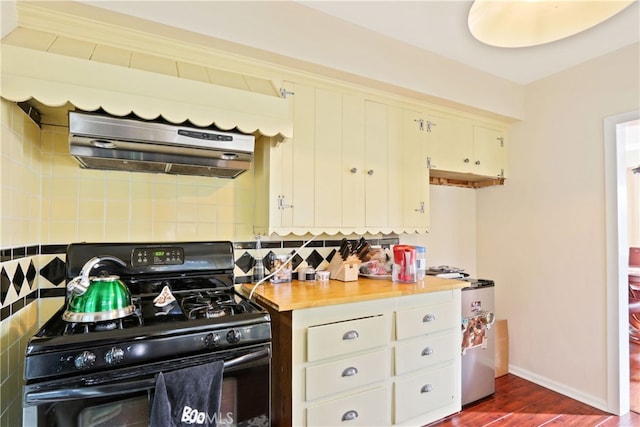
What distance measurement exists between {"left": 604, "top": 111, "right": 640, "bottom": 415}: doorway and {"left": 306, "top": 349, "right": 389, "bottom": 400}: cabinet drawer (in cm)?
169

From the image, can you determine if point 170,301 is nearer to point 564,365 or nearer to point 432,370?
Answer: point 432,370

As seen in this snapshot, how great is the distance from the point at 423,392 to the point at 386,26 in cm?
221

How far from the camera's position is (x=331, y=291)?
1832 millimetres

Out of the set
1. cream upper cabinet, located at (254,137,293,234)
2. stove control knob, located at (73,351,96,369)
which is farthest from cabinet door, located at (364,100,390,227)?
stove control knob, located at (73,351,96,369)

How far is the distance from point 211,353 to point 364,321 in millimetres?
800

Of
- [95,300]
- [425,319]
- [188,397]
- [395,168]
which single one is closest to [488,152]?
[395,168]

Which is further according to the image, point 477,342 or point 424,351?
point 477,342

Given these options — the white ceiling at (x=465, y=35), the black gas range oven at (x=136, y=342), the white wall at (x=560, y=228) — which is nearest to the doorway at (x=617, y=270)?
the white wall at (x=560, y=228)

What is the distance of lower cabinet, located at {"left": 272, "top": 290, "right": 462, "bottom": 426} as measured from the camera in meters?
1.61

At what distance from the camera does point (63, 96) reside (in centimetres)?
127

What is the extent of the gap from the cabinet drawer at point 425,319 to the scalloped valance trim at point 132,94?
47.5 inches

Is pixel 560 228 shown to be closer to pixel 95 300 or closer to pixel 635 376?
pixel 635 376

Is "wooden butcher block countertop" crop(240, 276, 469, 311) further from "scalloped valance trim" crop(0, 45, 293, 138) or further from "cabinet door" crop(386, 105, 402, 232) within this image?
"scalloped valance trim" crop(0, 45, 293, 138)

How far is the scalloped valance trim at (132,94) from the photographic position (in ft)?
4.00
